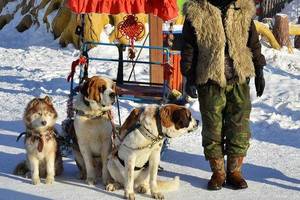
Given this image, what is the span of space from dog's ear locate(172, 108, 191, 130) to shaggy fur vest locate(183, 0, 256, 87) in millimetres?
485

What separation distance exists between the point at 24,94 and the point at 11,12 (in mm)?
11118

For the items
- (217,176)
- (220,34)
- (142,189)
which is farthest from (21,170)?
(220,34)

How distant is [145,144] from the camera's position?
4371mm

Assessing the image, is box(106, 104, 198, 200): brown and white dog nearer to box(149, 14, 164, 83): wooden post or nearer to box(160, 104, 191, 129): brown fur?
box(160, 104, 191, 129): brown fur

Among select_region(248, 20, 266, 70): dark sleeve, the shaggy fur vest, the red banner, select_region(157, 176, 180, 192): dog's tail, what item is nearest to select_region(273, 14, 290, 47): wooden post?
the red banner

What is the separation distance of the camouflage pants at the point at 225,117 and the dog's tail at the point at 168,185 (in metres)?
0.37

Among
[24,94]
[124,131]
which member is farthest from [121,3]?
[24,94]

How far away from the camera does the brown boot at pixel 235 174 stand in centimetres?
480

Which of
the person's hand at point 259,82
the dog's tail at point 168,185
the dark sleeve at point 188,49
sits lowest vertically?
the dog's tail at point 168,185

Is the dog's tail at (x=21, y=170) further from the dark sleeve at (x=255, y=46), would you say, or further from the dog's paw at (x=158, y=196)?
the dark sleeve at (x=255, y=46)

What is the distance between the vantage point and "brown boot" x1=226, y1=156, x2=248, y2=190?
4.80 metres

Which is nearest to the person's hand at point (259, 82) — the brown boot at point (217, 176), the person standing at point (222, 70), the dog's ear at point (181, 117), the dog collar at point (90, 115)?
the person standing at point (222, 70)

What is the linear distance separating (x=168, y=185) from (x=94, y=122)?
853mm

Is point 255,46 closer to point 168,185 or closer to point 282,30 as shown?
point 168,185
